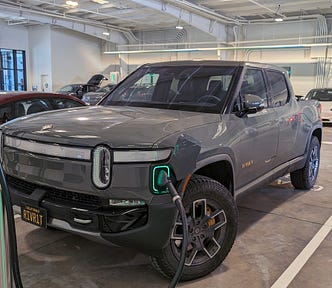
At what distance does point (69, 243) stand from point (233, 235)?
5.16 ft

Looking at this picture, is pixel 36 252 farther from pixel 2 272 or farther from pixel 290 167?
pixel 290 167

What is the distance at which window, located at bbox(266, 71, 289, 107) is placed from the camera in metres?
4.34

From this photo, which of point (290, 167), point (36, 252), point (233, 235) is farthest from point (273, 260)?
point (36, 252)

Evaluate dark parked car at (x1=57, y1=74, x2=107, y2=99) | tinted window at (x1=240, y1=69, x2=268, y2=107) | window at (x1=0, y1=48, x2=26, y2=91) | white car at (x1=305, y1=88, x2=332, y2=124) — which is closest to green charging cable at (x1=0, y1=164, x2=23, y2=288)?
tinted window at (x1=240, y1=69, x2=268, y2=107)

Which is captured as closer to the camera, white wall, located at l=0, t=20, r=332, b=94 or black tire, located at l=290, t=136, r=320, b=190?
black tire, located at l=290, t=136, r=320, b=190

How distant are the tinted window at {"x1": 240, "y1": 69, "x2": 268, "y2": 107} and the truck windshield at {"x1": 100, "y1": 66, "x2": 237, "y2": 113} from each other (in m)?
0.16

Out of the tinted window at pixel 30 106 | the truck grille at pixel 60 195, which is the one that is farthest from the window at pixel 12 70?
the truck grille at pixel 60 195

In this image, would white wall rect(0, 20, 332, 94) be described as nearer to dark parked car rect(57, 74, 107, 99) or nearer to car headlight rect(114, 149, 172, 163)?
dark parked car rect(57, 74, 107, 99)

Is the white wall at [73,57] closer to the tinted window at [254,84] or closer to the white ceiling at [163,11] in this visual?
the white ceiling at [163,11]

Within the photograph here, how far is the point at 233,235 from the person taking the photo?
309cm

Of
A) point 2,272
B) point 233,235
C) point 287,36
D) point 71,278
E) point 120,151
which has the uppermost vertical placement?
point 287,36

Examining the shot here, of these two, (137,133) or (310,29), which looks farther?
(310,29)

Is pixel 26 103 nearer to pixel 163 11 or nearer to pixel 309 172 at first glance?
pixel 309 172

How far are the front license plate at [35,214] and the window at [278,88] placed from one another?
2767 mm
